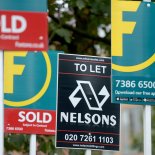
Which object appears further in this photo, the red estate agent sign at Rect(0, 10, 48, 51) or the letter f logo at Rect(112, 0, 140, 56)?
the letter f logo at Rect(112, 0, 140, 56)

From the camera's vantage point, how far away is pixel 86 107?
20.2 ft

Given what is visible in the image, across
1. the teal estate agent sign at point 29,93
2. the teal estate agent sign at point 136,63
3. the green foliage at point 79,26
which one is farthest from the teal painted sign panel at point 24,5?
the green foliage at point 79,26

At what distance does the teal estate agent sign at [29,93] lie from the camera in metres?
6.28

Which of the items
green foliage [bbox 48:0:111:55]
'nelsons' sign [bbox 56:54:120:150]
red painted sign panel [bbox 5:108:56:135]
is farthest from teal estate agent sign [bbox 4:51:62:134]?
green foliage [bbox 48:0:111:55]

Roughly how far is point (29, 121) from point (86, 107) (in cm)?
50

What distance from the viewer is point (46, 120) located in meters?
6.31

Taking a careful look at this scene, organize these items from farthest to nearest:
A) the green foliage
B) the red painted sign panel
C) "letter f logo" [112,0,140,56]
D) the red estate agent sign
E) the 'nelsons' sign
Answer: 1. the green foliage
2. the red painted sign panel
3. the 'nelsons' sign
4. "letter f logo" [112,0,140,56]
5. the red estate agent sign

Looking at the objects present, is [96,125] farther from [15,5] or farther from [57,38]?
[57,38]

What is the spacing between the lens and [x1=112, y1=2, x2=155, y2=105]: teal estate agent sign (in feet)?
18.9

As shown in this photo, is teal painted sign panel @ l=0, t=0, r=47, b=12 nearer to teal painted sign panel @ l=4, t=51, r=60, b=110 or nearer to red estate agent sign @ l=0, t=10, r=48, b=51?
red estate agent sign @ l=0, t=10, r=48, b=51

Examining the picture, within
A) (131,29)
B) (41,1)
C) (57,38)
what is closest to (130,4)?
(131,29)

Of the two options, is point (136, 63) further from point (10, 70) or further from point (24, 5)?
point (24, 5)

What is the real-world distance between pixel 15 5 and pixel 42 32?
0.82 ft

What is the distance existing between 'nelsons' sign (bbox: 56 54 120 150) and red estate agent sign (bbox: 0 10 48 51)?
1.39 m
